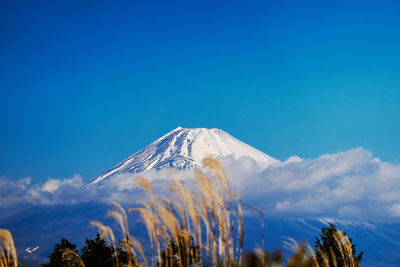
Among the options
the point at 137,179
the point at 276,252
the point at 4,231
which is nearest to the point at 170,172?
the point at 137,179

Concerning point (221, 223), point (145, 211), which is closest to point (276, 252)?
point (221, 223)

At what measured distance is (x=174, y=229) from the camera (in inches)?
354

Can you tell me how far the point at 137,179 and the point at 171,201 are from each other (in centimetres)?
94

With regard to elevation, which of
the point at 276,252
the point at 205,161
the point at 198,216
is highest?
the point at 205,161

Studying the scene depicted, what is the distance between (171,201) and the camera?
388 inches

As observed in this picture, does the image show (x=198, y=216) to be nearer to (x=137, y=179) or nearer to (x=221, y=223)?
(x=221, y=223)

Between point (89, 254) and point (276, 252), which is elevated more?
point (89, 254)

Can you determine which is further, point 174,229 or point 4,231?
point 4,231

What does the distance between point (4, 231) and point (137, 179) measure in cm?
347

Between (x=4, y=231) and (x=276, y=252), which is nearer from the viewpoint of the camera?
(x=276, y=252)

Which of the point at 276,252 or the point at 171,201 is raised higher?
the point at 171,201

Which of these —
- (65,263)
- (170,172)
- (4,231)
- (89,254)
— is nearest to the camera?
(170,172)

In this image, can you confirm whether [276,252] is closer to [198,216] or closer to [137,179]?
[198,216]

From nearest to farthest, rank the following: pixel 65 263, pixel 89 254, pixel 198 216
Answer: pixel 198 216 → pixel 65 263 → pixel 89 254
